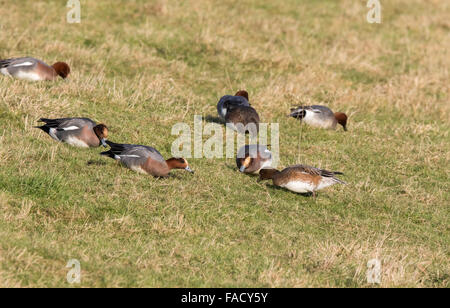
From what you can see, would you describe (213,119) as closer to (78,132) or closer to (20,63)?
(78,132)

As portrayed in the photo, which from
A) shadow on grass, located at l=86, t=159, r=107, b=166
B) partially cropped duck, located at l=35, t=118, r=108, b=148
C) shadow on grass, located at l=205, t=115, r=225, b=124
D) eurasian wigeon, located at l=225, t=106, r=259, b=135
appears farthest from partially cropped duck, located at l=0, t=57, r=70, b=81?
shadow on grass, located at l=86, t=159, r=107, b=166

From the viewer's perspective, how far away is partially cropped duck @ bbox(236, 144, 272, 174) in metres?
9.75

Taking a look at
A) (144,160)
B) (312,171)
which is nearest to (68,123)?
(144,160)

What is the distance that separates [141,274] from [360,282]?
230 centimetres

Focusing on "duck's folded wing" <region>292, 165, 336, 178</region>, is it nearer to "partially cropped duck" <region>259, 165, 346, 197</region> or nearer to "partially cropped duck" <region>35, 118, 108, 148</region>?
"partially cropped duck" <region>259, 165, 346, 197</region>

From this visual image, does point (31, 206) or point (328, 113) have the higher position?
point (328, 113)

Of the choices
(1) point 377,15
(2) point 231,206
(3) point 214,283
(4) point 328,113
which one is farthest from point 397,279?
(1) point 377,15

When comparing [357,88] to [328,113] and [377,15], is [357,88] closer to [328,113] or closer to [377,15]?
[328,113]

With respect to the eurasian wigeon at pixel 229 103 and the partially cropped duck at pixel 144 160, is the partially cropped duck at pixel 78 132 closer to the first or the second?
the partially cropped duck at pixel 144 160

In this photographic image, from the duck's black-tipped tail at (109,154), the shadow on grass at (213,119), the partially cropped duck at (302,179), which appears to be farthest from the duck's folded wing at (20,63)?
the partially cropped duck at (302,179)

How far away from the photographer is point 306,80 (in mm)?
15008

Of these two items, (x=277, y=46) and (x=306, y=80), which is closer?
(x=306, y=80)
